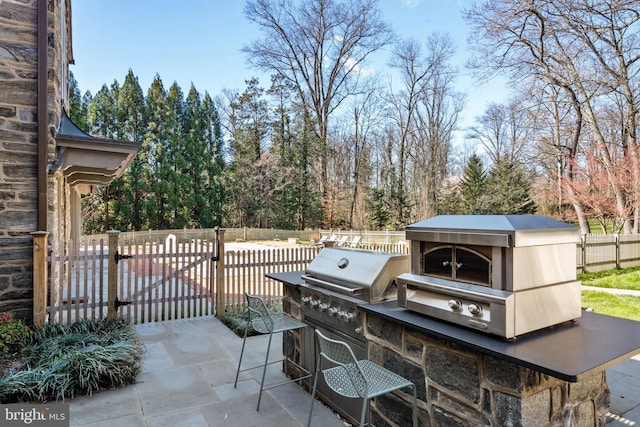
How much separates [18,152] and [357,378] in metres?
4.73

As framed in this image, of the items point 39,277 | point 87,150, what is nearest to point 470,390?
point 39,277

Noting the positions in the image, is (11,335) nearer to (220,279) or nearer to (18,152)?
(18,152)

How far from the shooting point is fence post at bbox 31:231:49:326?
417 centimetres

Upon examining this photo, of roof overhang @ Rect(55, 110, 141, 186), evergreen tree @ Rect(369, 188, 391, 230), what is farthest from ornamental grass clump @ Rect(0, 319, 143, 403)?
evergreen tree @ Rect(369, 188, 391, 230)

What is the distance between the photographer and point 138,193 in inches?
838

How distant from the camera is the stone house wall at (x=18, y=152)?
4215 mm

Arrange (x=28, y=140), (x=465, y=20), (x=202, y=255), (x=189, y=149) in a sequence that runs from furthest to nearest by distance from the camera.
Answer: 1. (x=189, y=149)
2. (x=465, y=20)
3. (x=202, y=255)
4. (x=28, y=140)

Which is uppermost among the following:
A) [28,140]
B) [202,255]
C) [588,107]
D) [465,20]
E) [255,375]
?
[465,20]

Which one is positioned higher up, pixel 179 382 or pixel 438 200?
pixel 438 200

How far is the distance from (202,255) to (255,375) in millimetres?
2568

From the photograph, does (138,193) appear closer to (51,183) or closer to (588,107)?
(51,183)

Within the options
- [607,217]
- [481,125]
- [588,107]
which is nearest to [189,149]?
[481,125]

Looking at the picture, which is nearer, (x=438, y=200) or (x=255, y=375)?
(x=255, y=375)

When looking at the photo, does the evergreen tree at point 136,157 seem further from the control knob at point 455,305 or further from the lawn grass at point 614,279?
the control knob at point 455,305
